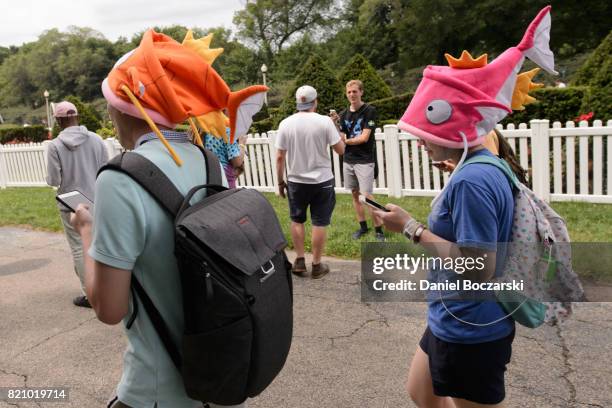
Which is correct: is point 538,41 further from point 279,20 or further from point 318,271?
point 279,20

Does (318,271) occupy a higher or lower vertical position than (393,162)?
lower

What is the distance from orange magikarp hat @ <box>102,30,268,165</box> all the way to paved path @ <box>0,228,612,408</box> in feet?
6.51

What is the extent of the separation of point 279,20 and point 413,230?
62.0 meters

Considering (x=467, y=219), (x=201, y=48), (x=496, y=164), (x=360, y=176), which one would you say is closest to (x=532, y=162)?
(x=360, y=176)

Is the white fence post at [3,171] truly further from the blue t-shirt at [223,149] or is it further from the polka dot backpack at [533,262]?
the polka dot backpack at [533,262]

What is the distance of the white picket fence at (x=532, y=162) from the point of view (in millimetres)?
6898

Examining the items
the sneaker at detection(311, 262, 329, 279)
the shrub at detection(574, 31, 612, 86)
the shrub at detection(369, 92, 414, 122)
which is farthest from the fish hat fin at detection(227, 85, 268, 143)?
the shrub at detection(369, 92, 414, 122)

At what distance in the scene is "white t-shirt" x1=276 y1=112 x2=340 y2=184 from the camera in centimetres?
502

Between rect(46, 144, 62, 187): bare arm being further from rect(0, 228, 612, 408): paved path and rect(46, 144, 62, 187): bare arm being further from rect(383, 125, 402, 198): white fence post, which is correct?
rect(383, 125, 402, 198): white fence post

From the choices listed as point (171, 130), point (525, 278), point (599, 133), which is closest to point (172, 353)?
point (171, 130)

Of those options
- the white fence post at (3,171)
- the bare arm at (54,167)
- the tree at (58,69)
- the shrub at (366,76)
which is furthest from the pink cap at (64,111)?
the tree at (58,69)

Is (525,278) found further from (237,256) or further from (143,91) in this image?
(143,91)

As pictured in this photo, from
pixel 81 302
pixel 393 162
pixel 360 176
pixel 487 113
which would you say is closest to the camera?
pixel 487 113

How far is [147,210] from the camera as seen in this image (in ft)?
4.71
